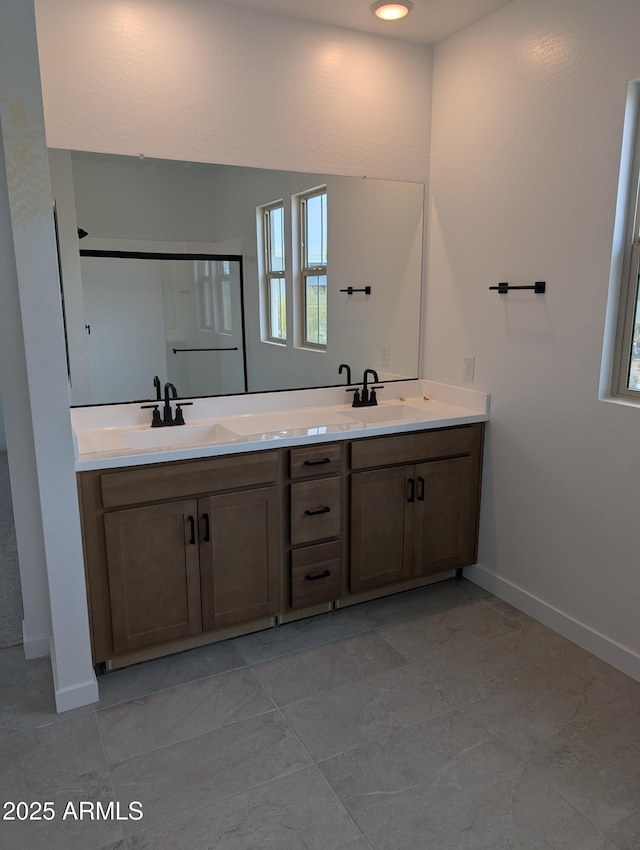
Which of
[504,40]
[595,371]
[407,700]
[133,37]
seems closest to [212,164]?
[133,37]

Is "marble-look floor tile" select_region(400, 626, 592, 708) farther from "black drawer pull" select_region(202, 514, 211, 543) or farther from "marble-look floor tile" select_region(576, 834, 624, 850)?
"black drawer pull" select_region(202, 514, 211, 543)

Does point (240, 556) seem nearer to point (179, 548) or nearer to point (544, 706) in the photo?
point (179, 548)

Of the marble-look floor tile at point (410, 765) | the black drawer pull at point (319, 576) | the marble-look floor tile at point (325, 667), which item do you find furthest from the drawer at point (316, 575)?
the marble-look floor tile at point (410, 765)

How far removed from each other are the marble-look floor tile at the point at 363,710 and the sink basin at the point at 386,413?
1.20 metres

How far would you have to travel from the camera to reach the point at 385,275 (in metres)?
3.22

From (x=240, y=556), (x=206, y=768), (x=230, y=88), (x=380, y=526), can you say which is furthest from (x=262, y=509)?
(x=230, y=88)

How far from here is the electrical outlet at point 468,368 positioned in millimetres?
3045

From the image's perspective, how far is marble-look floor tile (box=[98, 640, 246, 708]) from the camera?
7.52 ft

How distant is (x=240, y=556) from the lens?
251 centimetres

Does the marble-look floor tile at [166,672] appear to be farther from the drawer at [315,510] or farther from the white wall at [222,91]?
the drawer at [315,510]

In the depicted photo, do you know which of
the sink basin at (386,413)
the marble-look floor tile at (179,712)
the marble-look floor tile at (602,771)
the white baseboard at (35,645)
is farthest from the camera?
the sink basin at (386,413)

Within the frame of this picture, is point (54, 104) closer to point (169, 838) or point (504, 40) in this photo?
point (504, 40)

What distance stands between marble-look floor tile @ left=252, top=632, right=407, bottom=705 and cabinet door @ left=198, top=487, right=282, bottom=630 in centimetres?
25

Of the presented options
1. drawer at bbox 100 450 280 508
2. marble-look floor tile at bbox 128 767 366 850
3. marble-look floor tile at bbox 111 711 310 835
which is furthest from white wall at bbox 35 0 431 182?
marble-look floor tile at bbox 128 767 366 850
